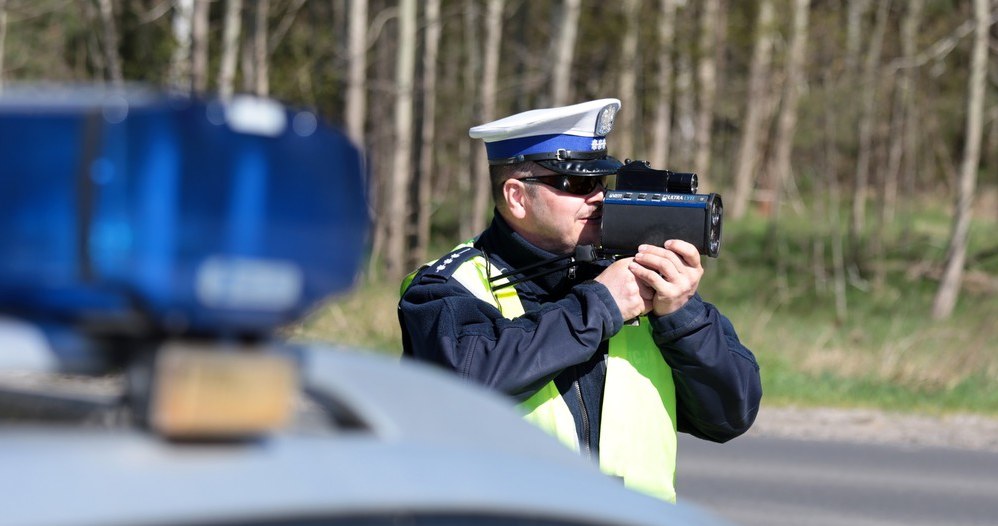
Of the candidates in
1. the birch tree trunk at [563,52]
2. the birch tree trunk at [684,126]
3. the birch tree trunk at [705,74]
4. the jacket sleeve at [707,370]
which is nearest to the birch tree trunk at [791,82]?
the birch tree trunk at [705,74]

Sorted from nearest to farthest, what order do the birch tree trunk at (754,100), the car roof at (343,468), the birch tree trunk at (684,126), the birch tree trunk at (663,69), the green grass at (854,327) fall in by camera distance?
1. the car roof at (343,468)
2. the green grass at (854,327)
3. the birch tree trunk at (663,69)
4. the birch tree trunk at (754,100)
5. the birch tree trunk at (684,126)

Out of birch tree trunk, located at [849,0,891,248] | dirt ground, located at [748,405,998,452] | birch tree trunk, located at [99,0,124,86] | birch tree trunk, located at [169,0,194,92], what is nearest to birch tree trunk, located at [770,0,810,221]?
birch tree trunk, located at [849,0,891,248]

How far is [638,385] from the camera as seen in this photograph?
2.86 metres

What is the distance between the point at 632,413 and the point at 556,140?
0.65 m

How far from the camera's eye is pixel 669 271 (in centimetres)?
282

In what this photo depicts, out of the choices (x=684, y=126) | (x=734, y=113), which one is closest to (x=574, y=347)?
(x=684, y=126)

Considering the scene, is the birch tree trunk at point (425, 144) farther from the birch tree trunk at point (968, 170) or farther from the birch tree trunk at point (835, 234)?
the birch tree trunk at point (968, 170)

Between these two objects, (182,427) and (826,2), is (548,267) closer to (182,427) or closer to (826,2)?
(182,427)

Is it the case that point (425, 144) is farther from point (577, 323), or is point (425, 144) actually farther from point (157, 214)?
point (157, 214)

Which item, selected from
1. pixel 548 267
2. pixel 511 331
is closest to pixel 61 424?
pixel 511 331

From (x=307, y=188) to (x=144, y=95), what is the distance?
0.15 m

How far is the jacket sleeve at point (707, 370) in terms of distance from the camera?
279 cm

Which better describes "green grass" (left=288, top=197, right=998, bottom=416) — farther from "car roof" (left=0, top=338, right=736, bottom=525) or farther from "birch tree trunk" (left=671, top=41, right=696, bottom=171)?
"birch tree trunk" (left=671, top=41, right=696, bottom=171)

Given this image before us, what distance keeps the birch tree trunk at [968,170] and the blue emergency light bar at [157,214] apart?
2182 cm
